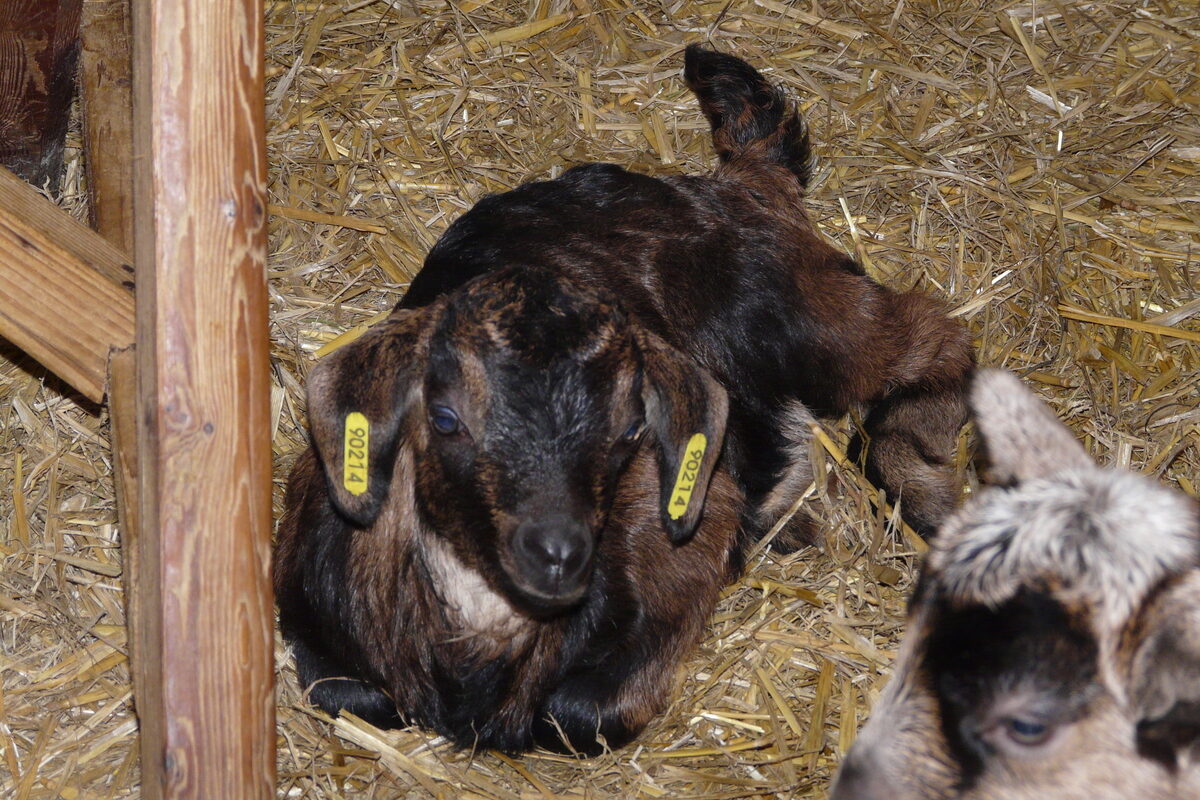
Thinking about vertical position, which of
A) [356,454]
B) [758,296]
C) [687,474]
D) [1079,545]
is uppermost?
[1079,545]

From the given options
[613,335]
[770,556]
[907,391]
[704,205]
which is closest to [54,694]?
[613,335]

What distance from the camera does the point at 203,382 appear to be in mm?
2959

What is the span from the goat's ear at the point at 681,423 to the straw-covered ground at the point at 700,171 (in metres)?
0.73

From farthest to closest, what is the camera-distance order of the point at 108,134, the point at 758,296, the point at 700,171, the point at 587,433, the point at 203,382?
1. the point at 700,171
2. the point at 758,296
3. the point at 108,134
4. the point at 587,433
5. the point at 203,382

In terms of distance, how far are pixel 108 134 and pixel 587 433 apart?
7.21ft

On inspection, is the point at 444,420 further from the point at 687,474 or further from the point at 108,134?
the point at 108,134

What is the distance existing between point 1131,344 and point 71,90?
13.8 feet

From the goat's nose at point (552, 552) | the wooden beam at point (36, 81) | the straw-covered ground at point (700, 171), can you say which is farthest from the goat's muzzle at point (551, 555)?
the wooden beam at point (36, 81)

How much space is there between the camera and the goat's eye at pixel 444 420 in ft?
11.6

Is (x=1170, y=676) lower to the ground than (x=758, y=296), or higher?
higher

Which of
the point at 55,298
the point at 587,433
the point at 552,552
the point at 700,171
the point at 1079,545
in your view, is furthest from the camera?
the point at 700,171

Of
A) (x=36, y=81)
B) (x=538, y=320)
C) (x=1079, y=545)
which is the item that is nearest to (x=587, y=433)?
(x=538, y=320)

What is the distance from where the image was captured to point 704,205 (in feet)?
16.1

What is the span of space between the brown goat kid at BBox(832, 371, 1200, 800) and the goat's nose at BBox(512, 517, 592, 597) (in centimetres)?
82
